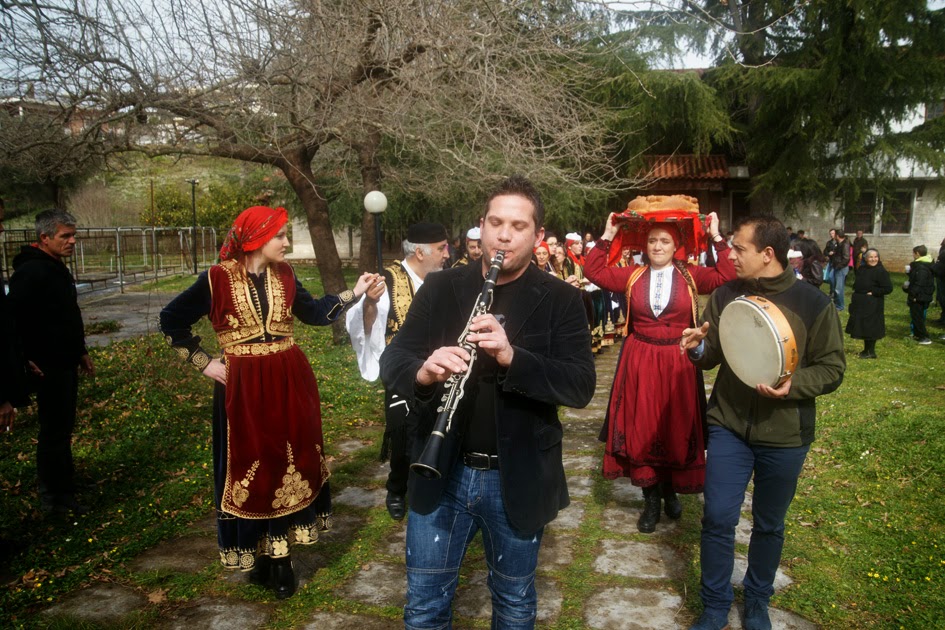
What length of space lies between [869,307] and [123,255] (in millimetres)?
20375

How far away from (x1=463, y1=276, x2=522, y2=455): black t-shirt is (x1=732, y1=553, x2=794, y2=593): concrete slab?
215cm

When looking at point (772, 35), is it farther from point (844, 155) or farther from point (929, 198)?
point (929, 198)

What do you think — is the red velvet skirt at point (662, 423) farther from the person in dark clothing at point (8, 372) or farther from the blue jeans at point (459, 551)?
the person in dark clothing at point (8, 372)

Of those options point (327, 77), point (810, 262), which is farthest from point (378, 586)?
point (810, 262)

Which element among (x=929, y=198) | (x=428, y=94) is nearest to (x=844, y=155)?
(x=929, y=198)

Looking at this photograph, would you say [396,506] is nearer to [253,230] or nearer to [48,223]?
[253,230]

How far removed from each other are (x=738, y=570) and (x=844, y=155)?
2147 cm

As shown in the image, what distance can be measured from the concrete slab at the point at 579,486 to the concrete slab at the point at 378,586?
167 cm

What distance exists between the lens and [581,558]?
4117 millimetres

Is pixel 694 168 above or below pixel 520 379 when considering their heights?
above

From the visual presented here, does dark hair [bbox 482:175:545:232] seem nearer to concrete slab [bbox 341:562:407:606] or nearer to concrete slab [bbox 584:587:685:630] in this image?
concrete slab [bbox 584:587:685:630]

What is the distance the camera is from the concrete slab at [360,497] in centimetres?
501

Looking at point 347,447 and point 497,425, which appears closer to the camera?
point 497,425

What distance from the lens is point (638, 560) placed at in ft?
13.5
